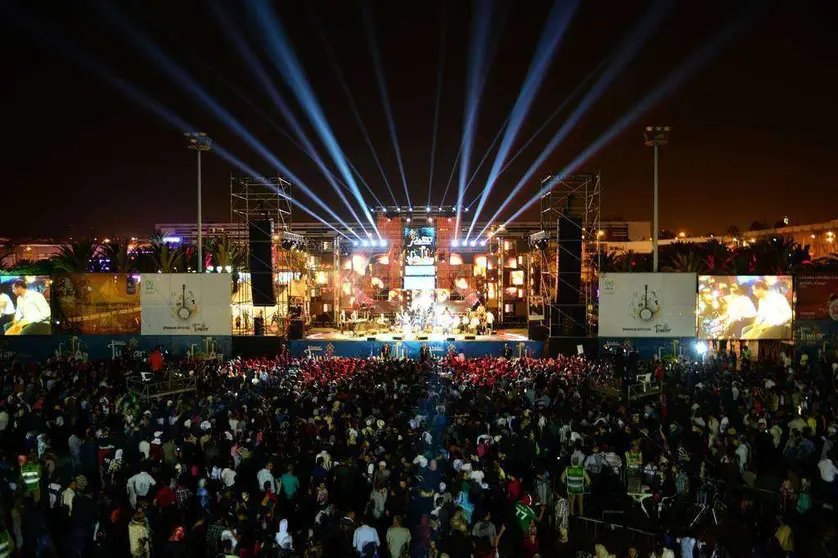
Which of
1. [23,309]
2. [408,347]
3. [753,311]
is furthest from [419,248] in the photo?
[23,309]

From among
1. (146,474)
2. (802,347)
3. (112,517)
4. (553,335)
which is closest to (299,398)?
(146,474)

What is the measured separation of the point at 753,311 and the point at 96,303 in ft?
82.5

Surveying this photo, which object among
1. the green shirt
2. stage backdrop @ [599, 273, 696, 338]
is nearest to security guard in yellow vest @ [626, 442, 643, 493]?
the green shirt

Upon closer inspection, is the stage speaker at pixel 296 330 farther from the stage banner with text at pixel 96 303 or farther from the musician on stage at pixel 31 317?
the musician on stage at pixel 31 317

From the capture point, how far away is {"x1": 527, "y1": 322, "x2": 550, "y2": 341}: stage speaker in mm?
23844

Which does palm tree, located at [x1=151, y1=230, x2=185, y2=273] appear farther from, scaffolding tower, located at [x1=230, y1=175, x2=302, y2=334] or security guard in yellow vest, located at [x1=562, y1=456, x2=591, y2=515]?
security guard in yellow vest, located at [x1=562, y1=456, x2=591, y2=515]

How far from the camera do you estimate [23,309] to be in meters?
23.6

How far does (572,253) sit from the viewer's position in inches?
845

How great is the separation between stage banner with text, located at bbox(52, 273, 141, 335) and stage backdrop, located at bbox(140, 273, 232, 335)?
6.10ft

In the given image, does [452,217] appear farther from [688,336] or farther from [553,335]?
[688,336]

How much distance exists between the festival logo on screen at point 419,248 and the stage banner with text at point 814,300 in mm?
15179

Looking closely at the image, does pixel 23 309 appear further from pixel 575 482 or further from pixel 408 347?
pixel 575 482

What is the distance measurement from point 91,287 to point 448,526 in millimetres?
21646

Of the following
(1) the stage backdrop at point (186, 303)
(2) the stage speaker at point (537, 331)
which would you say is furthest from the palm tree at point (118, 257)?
(2) the stage speaker at point (537, 331)
